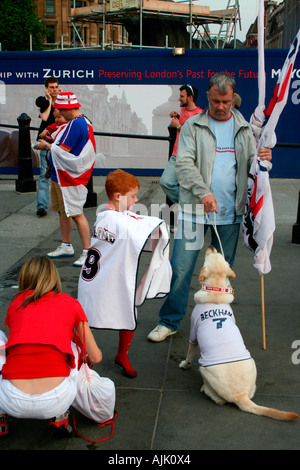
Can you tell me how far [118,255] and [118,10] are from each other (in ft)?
64.2

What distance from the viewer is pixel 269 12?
36.1 metres

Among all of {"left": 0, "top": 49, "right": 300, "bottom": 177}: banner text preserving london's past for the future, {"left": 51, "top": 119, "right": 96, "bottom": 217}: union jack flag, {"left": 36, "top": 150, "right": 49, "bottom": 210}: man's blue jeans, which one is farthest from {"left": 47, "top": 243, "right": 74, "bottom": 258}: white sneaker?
{"left": 0, "top": 49, "right": 300, "bottom": 177}: banner text preserving london's past for the future

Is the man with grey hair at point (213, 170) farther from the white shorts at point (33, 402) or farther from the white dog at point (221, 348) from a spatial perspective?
the white shorts at point (33, 402)

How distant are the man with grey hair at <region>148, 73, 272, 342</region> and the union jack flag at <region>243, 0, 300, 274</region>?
0.09 meters

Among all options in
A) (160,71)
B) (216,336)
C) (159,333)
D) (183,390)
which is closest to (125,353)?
(183,390)

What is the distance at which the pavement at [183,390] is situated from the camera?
288cm

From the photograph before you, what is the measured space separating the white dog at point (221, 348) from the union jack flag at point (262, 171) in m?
0.65

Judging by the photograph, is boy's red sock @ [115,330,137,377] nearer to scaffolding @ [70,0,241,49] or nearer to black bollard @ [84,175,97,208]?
black bollard @ [84,175,97,208]

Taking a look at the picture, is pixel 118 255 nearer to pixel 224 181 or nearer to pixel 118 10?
pixel 224 181

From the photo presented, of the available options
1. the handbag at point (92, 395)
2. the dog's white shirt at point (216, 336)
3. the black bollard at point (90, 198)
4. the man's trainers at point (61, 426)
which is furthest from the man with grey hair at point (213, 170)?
the black bollard at point (90, 198)

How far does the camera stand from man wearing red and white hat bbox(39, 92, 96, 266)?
574 cm

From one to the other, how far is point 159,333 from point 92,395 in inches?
52.2

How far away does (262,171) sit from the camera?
383 cm
